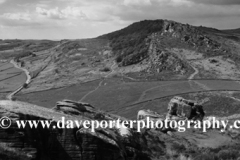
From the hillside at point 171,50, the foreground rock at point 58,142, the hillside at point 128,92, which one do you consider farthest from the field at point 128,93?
the foreground rock at point 58,142

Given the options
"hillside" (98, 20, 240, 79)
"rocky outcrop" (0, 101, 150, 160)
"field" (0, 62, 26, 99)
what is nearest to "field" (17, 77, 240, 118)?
"hillside" (98, 20, 240, 79)

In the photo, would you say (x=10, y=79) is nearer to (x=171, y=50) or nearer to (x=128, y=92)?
(x=128, y=92)

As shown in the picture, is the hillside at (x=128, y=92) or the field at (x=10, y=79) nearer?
the hillside at (x=128, y=92)

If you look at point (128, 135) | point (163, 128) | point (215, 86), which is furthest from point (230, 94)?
point (128, 135)

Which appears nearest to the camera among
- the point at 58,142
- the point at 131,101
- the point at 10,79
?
the point at 58,142

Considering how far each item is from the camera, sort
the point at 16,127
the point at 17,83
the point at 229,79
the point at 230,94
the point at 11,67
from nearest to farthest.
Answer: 1. the point at 16,127
2. the point at 230,94
3. the point at 229,79
4. the point at 17,83
5. the point at 11,67

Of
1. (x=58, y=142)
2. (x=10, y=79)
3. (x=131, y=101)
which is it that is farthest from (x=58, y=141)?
(x=10, y=79)

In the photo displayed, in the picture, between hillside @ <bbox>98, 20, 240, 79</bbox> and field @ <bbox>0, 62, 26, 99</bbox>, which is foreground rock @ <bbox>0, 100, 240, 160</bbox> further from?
field @ <bbox>0, 62, 26, 99</bbox>

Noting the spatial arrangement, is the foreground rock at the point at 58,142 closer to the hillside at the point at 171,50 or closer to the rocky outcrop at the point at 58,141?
the rocky outcrop at the point at 58,141

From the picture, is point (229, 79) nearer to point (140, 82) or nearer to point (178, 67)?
point (178, 67)

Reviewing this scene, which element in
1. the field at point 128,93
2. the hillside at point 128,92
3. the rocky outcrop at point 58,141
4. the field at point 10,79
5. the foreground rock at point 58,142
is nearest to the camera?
the foreground rock at point 58,142


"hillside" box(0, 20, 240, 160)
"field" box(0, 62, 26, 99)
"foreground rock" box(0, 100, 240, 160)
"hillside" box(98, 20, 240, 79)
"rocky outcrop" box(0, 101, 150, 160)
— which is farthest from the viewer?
"field" box(0, 62, 26, 99)
